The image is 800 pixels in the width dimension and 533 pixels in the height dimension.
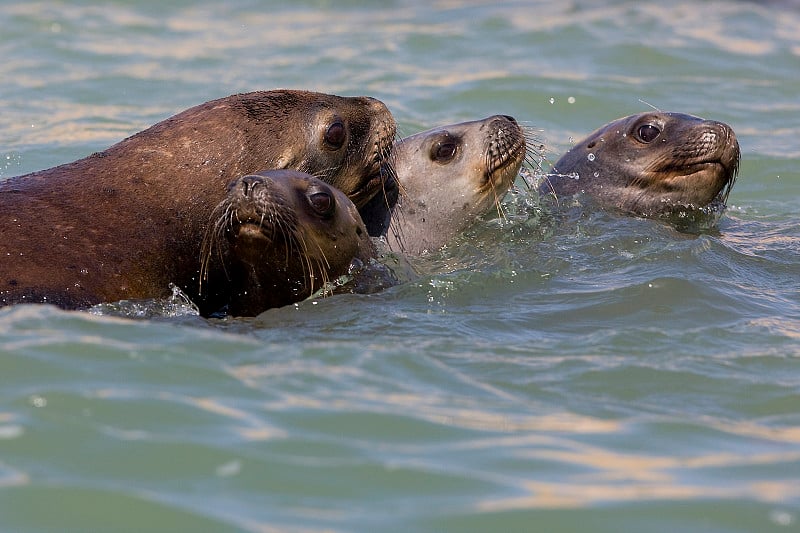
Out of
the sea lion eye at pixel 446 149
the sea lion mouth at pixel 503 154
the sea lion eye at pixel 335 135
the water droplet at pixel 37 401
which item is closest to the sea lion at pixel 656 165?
the sea lion mouth at pixel 503 154

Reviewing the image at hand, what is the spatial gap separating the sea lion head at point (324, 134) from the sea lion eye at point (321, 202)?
2.32 ft

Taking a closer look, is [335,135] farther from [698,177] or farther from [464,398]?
[464,398]

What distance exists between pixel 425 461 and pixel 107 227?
3.02 m

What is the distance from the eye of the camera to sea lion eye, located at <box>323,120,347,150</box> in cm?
789

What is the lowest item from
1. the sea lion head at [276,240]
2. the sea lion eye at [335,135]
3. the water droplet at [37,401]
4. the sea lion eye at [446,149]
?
the water droplet at [37,401]

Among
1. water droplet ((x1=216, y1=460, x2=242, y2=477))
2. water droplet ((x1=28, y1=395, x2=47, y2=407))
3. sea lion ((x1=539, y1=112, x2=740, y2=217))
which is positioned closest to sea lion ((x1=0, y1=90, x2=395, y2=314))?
water droplet ((x1=28, y1=395, x2=47, y2=407))

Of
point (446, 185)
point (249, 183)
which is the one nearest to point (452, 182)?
point (446, 185)

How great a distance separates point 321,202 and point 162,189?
997mm

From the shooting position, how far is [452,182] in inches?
345

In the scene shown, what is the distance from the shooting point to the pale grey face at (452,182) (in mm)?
8641

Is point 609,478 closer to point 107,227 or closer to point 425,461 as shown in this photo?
point 425,461

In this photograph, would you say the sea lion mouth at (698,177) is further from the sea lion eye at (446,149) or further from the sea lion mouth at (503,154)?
the sea lion eye at (446,149)

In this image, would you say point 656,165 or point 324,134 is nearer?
point 324,134

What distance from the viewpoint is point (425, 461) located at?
4.76 meters
